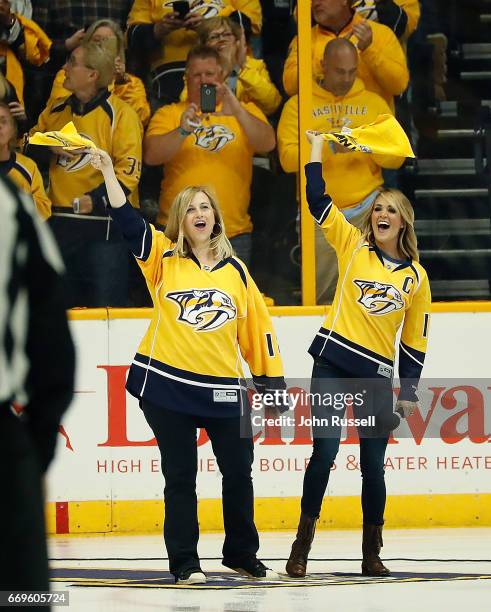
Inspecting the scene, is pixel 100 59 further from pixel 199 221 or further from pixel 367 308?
pixel 367 308

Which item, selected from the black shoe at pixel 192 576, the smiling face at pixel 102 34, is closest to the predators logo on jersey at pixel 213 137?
the smiling face at pixel 102 34

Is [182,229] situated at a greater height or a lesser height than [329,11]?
lesser

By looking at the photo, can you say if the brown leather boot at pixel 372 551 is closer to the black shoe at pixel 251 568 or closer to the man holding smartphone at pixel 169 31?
the black shoe at pixel 251 568

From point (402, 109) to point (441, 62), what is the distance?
1.40 feet

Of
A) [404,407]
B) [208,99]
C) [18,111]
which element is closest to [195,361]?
[404,407]

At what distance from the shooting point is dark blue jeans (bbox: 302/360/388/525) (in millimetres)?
5352

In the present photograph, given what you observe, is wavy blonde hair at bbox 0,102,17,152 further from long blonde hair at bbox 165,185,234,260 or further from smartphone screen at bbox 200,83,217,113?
long blonde hair at bbox 165,185,234,260

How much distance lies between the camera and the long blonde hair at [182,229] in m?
5.29

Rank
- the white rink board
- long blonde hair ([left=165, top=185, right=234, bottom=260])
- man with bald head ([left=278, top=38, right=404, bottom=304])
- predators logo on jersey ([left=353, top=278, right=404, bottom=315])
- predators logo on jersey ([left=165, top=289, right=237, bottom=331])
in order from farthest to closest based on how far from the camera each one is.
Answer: man with bald head ([left=278, top=38, right=404, bottom=304])
the white rink board
predators logo on jersey ([left=353, top=278, right=404, bottom=315])
long blonde hair ([left=165, top=185, right=234, bottom=260])
predators logo on jersey ([left=165, top=289, right=237, bottom=331])

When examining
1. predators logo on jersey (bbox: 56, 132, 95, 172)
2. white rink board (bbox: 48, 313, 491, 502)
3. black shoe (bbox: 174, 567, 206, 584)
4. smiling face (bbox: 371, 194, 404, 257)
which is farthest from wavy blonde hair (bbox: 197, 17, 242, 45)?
black shoe (bbox: 174, 567, 206, 584)

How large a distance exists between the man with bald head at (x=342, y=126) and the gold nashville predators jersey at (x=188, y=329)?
247cm

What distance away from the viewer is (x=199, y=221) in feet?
17.4

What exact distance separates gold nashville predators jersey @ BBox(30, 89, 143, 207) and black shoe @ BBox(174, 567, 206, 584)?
312cm

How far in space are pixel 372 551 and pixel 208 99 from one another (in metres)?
3.35
